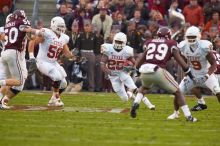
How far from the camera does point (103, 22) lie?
17656mm

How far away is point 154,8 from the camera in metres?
18.0

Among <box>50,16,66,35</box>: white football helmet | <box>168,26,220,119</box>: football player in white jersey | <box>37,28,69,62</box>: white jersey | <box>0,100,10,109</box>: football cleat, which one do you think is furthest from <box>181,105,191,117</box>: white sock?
<box>50,16,66,35</box>: white football helmet

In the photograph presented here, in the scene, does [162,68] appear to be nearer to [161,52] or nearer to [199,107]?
[161,52]

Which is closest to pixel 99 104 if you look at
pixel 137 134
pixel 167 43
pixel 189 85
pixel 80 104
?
pixel 80 104

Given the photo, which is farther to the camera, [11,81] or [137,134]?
[11,81]

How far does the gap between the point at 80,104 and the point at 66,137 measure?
4684mm

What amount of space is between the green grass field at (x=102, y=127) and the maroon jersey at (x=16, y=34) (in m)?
1.11

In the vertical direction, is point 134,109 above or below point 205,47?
below

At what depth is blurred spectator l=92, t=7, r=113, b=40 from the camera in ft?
57.6

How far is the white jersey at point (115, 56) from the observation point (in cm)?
1321

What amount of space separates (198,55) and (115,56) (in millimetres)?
1825

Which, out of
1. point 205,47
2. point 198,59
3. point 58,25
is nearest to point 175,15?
point 58,25

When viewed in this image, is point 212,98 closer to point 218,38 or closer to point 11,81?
point 218,38

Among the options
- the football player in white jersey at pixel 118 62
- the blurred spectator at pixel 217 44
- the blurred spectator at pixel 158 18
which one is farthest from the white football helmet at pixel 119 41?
the blurred spectator at pixel 158 18
